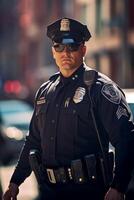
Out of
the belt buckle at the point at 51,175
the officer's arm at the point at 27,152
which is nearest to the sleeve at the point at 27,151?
the officer's arm at the point at 27,152

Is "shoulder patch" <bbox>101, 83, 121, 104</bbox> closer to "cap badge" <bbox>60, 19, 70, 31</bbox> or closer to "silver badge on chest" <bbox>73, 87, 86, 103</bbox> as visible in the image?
"silver badge on chest" <bbox>73, 87, 86, 103</bbox>

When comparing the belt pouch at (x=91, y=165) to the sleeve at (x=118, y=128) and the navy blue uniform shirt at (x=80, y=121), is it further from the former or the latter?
the sleeve at (x=118, y=128)

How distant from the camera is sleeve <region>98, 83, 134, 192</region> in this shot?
4617 mm

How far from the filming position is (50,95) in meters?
5.17

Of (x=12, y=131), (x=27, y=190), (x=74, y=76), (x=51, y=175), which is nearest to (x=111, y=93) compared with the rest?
(x=74, y=76)

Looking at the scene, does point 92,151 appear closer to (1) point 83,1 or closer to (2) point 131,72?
(2) point 131,72

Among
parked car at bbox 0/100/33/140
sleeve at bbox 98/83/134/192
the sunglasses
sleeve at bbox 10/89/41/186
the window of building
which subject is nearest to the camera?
sleeve at bbox 98/83/134/192

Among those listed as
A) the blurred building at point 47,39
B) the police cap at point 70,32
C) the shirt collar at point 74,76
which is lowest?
the blurred building at point 47,39

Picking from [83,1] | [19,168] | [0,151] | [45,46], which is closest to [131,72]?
[83,1]

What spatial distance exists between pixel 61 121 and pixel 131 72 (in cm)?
2893

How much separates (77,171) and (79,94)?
48cm

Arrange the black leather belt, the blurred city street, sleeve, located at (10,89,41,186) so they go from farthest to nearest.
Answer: the blurred city street < sleeve, located at (10,89,41,186) < the black leather belt

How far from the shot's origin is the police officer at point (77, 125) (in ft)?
15.6

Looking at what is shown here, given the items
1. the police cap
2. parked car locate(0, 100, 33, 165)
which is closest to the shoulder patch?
the police cap
